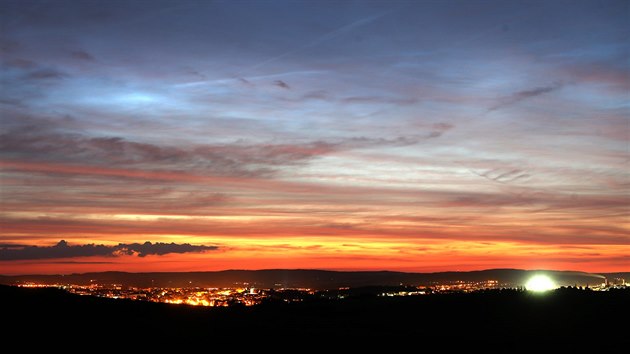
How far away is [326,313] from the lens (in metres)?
60.1

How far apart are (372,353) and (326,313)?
1110 inches

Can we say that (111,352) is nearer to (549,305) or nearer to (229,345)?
(229,345)

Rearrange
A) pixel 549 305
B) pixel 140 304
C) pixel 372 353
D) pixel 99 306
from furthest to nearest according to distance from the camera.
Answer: pixel 549 305 < pixel 140 304 < pixel 99 306 < pixel 372 353

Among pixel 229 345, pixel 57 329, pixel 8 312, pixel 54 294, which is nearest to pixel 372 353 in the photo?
pixel 229 345

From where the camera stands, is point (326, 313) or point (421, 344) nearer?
point (421, 344)

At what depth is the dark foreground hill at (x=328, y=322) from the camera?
111ft

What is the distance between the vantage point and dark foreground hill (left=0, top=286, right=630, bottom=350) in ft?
111

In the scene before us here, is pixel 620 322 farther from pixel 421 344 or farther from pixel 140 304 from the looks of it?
pixel 140 304

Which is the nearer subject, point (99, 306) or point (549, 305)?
point (99, 306)

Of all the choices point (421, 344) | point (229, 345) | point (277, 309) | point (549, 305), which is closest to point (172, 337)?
point (229, 345)

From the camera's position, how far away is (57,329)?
32719mm

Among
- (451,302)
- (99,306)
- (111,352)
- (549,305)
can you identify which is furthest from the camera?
(451,302)

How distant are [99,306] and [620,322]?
34.3 meters

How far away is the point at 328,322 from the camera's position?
50.5 metres
